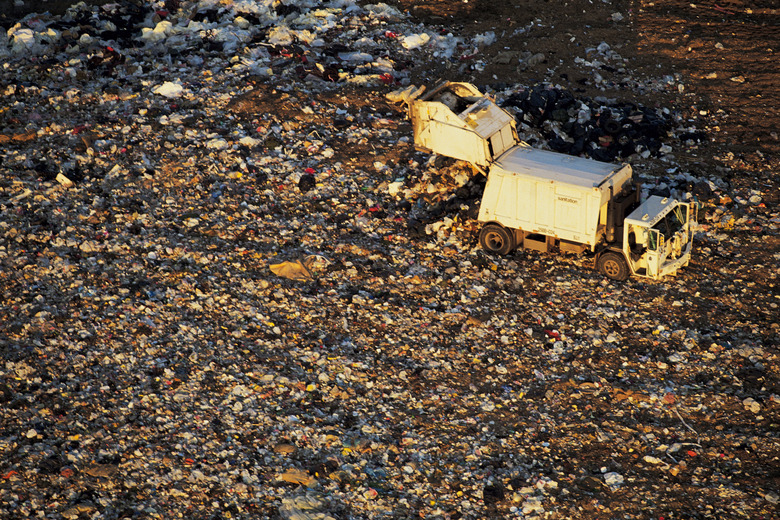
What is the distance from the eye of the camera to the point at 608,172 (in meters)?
9.16

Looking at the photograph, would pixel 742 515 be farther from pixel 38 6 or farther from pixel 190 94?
pixel 38 6

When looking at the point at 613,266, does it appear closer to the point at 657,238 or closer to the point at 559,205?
the point at 657,238

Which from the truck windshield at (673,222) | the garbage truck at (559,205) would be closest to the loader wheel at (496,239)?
the garbage truck at (559,205)

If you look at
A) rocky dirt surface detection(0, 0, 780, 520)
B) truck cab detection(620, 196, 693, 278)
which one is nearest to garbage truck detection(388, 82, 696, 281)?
truck cab detection(620, 196, 693, 278)

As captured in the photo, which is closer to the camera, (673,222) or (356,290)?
(673,222)

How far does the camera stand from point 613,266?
923cm

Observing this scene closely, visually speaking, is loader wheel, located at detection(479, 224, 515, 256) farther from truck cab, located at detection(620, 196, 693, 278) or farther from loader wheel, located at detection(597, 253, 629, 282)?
truck cab, located at detection(620, 196, 693, 278)

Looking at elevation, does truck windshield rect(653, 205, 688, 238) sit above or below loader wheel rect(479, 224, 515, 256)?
above

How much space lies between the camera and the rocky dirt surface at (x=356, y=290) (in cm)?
708

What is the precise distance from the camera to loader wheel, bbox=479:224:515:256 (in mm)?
9678

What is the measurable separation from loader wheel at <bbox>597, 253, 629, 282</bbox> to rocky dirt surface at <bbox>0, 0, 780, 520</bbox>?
150 millimetres

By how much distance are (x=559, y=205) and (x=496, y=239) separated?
1.06 metres

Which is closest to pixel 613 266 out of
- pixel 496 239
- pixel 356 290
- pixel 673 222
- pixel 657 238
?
pixel 657 238

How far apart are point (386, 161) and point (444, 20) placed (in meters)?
5.74
